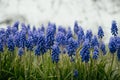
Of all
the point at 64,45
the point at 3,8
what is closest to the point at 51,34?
the point at 64,45

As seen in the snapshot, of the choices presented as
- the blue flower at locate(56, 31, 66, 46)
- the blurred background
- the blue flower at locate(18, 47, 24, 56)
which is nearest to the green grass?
the blue flower at locate(18, 47, 24, 56)

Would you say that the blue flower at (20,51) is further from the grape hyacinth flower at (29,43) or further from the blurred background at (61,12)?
the blurred background at (61,12)

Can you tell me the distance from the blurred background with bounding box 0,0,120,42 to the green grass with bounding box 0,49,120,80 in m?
4.98

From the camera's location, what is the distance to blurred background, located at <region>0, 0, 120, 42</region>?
1299cm

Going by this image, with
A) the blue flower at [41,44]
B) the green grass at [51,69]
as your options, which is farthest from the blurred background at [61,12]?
the blue flower at [41,44]

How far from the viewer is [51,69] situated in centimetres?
750

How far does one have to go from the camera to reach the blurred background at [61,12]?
13.0 metres

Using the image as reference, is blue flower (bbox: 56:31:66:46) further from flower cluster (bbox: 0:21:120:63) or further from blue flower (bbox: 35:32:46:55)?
blue flower (bbox: 35:32:46:55)

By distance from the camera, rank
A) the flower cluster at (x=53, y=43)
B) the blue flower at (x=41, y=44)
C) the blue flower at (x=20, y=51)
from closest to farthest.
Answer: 1. the flower cluster at (x=53, y=43)
2. the blue flower at (x=41, y=44)
3. the blue flower at (x=20, y=51)

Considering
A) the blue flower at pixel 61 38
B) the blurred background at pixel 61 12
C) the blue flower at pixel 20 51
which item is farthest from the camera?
the blurred background at pixel 61 12

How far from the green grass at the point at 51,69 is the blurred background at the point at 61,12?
4.98 m

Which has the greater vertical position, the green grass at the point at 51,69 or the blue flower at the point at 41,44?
the blue flower at the point at 41,44

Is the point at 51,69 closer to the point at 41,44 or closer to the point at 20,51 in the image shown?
the point at 41,44

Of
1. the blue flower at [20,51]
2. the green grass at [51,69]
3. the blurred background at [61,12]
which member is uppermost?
the blurred background at [61,12]
